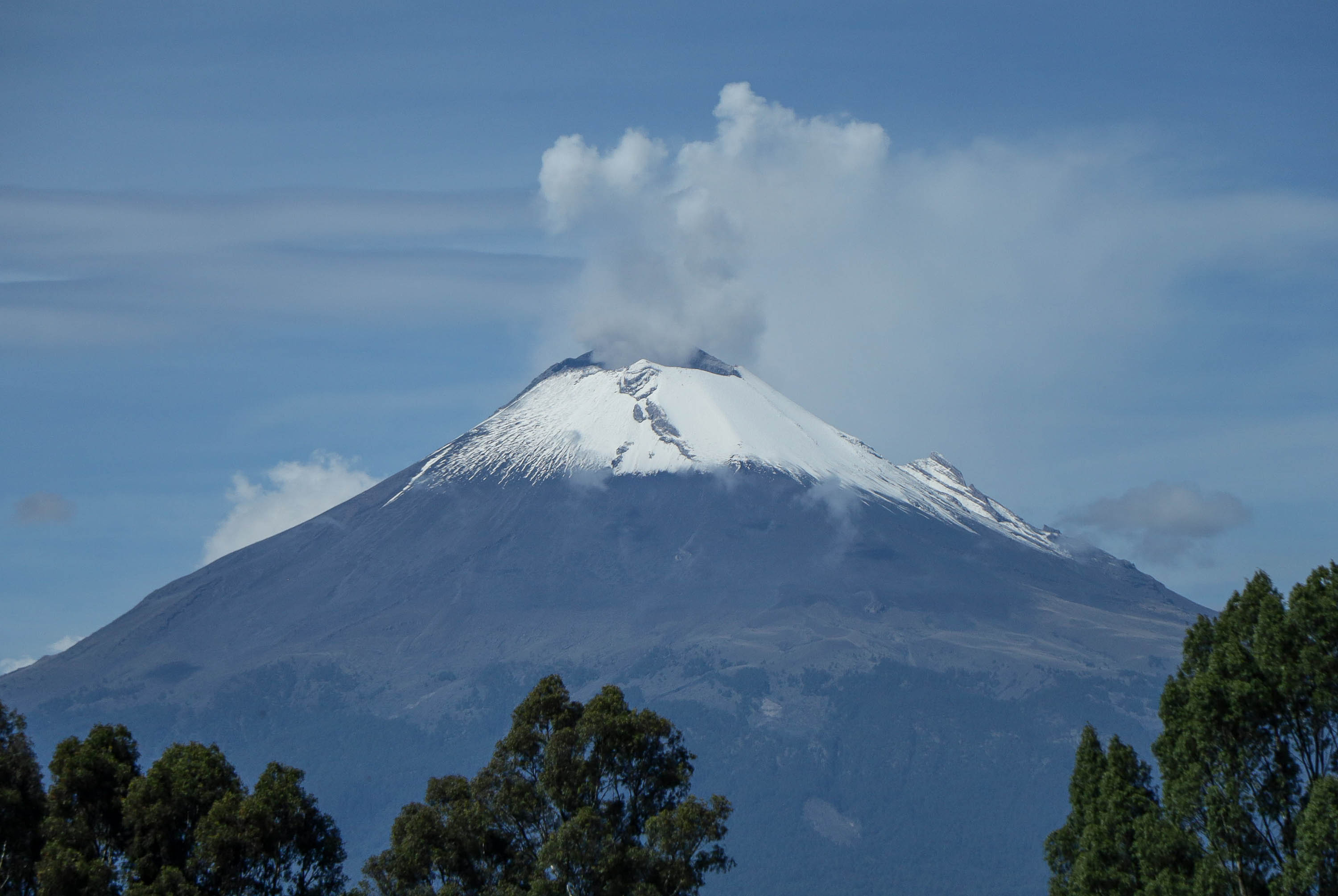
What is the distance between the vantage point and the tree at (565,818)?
32.4m

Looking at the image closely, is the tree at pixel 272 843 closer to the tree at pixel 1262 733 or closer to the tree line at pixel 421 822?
the tree line at pixel 421 822

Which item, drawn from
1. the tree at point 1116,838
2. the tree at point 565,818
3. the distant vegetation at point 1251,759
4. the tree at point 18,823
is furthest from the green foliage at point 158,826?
the distant vegetation at point 1251,759

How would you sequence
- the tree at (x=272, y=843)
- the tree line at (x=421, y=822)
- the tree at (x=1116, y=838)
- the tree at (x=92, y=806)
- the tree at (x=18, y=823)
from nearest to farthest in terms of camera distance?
the tree at (x=1116, y=838) < the tree at (x=92, y=806) < the tree at (x=272, y=843) < the tree line at (x=421, y=822) < the tree at (x=18, y=823)

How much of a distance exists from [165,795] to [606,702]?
1005 cm

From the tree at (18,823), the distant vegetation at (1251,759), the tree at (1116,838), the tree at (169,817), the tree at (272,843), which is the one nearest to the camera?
the distant vegetation at (1251,759)

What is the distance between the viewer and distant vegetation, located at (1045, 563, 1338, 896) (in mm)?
29188

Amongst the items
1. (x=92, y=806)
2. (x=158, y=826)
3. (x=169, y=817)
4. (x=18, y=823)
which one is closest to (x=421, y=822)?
(x=169, y=817)

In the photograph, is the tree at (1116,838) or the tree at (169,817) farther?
the tree at (169,817)

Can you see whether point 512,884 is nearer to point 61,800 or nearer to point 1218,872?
point 61,800

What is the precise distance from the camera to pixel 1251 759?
1194 inches

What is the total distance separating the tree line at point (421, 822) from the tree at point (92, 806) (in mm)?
37

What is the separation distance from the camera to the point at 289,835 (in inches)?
1319

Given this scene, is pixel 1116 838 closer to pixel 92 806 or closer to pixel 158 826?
pixel 158 826

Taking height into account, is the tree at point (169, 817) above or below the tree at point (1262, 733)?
below
